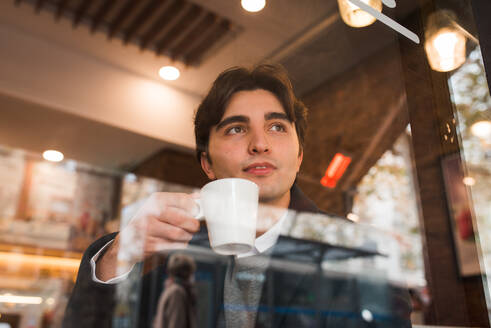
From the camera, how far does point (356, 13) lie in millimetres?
924

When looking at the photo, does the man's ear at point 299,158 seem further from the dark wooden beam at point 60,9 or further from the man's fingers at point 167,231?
→ the dark wooden beam at point 60,9

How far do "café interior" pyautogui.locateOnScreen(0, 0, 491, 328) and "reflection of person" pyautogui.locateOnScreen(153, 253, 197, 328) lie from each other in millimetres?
17

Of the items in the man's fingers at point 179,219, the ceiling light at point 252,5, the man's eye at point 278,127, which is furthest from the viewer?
the ceiling light at point 252,5

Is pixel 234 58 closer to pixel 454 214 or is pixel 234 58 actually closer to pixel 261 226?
pixel 261 226

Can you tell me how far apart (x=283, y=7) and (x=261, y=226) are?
1.52ft

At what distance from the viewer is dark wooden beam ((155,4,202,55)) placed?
0.82 metres

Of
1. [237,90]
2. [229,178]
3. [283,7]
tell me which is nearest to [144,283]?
[229,178]

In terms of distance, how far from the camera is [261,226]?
69 cm

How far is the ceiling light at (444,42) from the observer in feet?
3.23

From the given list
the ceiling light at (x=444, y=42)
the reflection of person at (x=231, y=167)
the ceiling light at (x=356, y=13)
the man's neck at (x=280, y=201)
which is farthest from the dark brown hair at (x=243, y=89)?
the ceiling light at (x=444, y=42)

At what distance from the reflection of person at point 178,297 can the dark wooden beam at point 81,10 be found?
0.46 m

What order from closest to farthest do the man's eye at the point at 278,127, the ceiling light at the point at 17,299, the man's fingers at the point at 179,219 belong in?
the ceiling light at the point at 17,299
the man's fingers at the point at 179,219
the man's eye at the point at 278,127

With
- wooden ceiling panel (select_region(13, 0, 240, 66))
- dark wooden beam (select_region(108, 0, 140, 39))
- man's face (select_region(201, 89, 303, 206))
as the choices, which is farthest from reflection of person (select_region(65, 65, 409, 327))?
dark wooden beam (select_region(108, 0, 140, 39))

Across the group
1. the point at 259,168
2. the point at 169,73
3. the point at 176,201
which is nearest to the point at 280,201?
the point at 259,168
